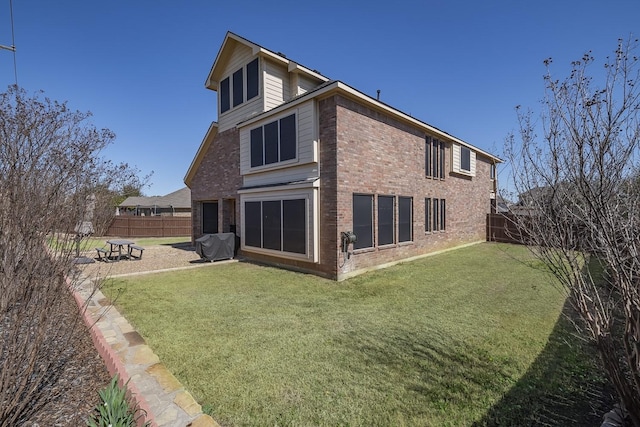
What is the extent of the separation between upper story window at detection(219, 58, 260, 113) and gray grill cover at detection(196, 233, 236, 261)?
19.3 feet

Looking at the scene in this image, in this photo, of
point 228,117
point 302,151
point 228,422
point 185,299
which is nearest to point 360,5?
point 302,151

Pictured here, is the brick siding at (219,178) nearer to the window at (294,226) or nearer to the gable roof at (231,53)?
the gable roof at (231,53)

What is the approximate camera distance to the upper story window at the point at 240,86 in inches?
448

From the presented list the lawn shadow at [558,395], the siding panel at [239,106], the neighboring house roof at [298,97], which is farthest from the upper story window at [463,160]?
the lawn shadow at [558,395]

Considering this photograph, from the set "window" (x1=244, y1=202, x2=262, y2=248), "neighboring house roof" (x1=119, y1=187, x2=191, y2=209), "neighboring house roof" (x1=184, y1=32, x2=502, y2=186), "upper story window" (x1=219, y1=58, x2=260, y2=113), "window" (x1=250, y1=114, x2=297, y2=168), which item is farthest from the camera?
"neighboring house roof" (x1=119, y1=187, x2=191, y2=209)

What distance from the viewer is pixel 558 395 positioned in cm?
293

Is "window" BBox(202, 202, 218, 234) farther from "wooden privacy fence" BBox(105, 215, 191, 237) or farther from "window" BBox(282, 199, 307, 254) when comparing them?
"wooden privacy fence" BBox(105, 215, 191, 237)

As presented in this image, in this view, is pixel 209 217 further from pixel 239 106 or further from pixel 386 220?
pixel 386 220

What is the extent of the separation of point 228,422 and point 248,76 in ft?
39.7

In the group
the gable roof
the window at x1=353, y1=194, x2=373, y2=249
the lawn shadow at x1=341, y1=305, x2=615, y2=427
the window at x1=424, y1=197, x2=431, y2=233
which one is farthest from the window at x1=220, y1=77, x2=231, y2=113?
the lawn shadow at x1=341, y1=305, x2=615, y2=427

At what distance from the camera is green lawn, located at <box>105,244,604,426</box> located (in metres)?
2.77

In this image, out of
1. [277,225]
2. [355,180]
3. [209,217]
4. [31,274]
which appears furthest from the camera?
[209,217]

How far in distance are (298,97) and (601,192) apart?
26.6ft

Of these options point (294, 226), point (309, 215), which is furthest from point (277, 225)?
point (309, 215)
